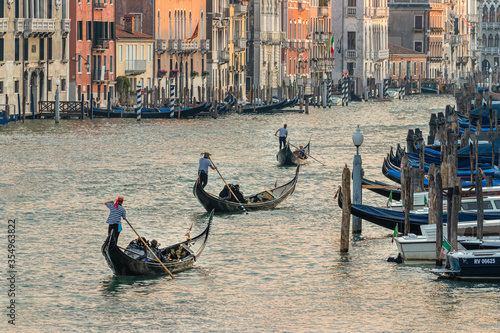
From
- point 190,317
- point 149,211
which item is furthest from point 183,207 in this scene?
point 190,317

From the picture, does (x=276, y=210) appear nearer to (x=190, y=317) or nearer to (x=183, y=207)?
(x=183, y=207)

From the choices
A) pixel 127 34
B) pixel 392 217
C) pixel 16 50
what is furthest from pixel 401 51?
pixel 392 217

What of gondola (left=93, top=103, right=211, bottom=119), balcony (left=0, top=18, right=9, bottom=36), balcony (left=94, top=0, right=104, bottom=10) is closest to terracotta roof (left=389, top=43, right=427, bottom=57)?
balcony (left=94, top=0, right=104, bottom=10)

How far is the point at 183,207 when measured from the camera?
2506cm

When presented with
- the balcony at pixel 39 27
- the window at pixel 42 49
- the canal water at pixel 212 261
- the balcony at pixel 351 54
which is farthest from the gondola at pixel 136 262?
the balcony at pixel 351 54

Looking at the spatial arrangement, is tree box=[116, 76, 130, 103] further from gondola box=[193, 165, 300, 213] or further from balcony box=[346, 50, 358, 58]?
balcony box=[346, 50, 358, 58]

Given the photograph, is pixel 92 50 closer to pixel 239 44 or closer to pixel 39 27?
pixel 39 27

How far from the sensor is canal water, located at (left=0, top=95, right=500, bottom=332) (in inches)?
604

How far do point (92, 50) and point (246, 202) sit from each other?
111ft

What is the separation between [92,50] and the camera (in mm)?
56688

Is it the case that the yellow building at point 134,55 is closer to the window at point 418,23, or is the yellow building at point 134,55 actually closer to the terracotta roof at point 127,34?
the terracotta roof at point 127,34

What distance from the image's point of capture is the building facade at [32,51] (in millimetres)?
50406

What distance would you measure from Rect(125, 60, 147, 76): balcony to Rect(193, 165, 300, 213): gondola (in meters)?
35.0

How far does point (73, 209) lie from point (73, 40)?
31.9 meters
